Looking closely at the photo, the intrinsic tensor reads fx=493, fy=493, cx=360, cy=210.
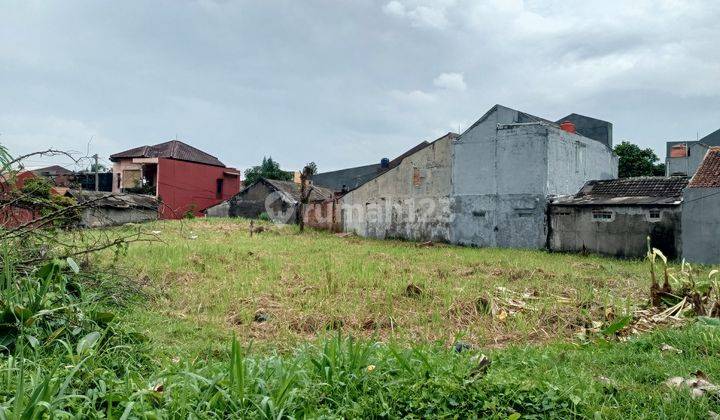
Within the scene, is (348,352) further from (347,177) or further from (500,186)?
(347,177)

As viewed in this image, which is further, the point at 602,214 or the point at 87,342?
the point at 602,214

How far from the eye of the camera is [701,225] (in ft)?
52.1

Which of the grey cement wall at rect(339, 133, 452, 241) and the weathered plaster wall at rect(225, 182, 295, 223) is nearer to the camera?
the grey cement wall at rect(339, 133, 452, 241)

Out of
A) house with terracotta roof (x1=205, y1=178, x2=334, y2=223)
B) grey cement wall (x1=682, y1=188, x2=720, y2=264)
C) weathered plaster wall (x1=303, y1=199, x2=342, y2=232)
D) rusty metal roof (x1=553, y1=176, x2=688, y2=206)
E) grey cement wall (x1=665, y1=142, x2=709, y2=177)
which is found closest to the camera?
grey cement wall (x1=682, y1=188, x2=720, y2=264)

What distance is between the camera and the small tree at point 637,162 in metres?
33.2

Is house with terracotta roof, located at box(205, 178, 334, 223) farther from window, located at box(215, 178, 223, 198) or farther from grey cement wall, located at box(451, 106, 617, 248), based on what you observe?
grey cement wall, located at box(451, 106, 617, 248)

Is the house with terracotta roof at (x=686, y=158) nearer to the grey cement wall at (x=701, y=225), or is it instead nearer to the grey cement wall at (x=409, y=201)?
the grey cement wall at (x=701, y=225)

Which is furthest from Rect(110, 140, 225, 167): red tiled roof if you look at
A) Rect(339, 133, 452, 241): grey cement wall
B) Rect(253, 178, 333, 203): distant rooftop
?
Rect(339, 133, 452, 241): grey cement wall

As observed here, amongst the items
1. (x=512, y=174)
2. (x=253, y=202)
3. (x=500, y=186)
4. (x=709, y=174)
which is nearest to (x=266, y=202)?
(x=253, y=202)

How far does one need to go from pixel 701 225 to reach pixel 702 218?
9.0 inches

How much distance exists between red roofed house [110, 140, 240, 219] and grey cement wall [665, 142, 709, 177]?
2865 cm

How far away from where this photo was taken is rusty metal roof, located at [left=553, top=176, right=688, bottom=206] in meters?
17.2

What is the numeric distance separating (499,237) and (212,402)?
19296 mm

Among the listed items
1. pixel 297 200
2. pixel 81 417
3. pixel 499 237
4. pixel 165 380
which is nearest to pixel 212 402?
pixel 165 380
